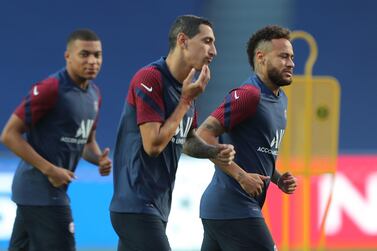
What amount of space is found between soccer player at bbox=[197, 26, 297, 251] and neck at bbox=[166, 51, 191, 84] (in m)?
Answer: 0.47

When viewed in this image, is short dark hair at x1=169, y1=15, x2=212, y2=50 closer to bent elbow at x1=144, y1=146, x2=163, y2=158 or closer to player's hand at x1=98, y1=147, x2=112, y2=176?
bent elbow at x1=144, y1=146, x2=163, y2=158

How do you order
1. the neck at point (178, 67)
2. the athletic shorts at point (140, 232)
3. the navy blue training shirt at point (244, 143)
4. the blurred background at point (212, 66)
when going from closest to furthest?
the athletic shorts at point (140, 232)
the neck at point (178, 67)
the navy blue training shirt at point (244, 143)
the blurred background at point (212, 66)

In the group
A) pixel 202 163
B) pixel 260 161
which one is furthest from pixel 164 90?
pixel 202 163

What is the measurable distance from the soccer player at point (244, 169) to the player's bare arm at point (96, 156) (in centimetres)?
101

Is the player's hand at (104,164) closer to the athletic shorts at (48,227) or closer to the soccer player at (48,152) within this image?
the soccer player at (48,152)

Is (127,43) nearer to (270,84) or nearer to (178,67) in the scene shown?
(270,84)

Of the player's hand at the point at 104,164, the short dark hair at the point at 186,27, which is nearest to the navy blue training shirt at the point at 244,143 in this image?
the short dark hair at the point at 186,27

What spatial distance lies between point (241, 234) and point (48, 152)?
4.63 ft

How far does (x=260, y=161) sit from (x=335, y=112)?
298 centimetres

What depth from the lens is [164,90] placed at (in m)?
5.62

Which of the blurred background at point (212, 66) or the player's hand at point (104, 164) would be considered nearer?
the player's hand at point (104, 164)

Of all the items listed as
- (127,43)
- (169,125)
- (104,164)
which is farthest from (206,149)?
(127,43)

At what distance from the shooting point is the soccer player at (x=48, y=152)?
6422 millimetres

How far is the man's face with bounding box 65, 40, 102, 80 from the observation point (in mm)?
6848
